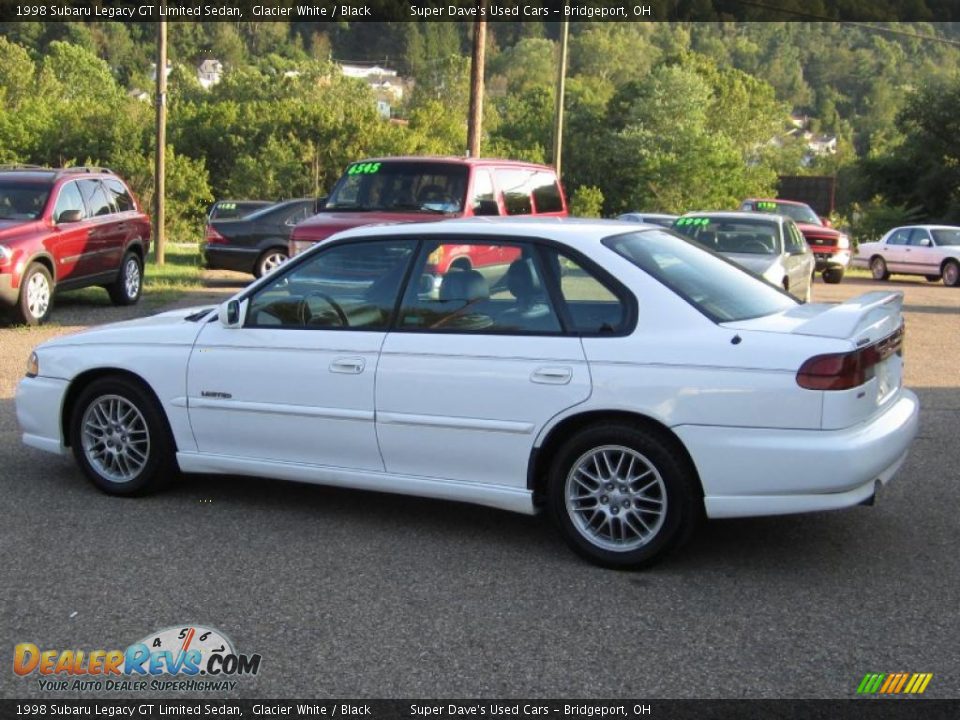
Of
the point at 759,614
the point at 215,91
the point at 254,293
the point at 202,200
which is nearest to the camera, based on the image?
the point at 759,614

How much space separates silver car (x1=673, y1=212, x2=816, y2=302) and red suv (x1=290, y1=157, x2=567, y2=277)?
2788mm

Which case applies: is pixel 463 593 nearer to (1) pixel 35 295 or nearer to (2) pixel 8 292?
(2) pixel 8 292

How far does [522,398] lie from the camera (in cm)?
534

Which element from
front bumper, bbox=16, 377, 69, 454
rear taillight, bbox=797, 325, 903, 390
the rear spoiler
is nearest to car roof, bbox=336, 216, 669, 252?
the rear spoiler

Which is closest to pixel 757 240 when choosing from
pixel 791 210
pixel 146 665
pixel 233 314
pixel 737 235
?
pixel 737 235

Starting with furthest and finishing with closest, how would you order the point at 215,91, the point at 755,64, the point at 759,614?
the point at 755,64, the point at 215,91, the point at 759,614

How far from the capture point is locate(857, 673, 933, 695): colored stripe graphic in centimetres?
404

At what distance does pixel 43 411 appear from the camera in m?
6.57

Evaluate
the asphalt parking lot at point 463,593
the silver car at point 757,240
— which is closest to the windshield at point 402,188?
the silver car at point 757,240

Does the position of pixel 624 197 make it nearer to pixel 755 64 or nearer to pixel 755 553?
pixel 755 553

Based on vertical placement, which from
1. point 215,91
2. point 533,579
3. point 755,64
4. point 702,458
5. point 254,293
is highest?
point 755,64

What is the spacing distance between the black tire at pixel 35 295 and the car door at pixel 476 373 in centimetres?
852

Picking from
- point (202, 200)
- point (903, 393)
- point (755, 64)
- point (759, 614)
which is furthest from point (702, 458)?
point (755, 64)

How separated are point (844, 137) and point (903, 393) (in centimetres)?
15629
